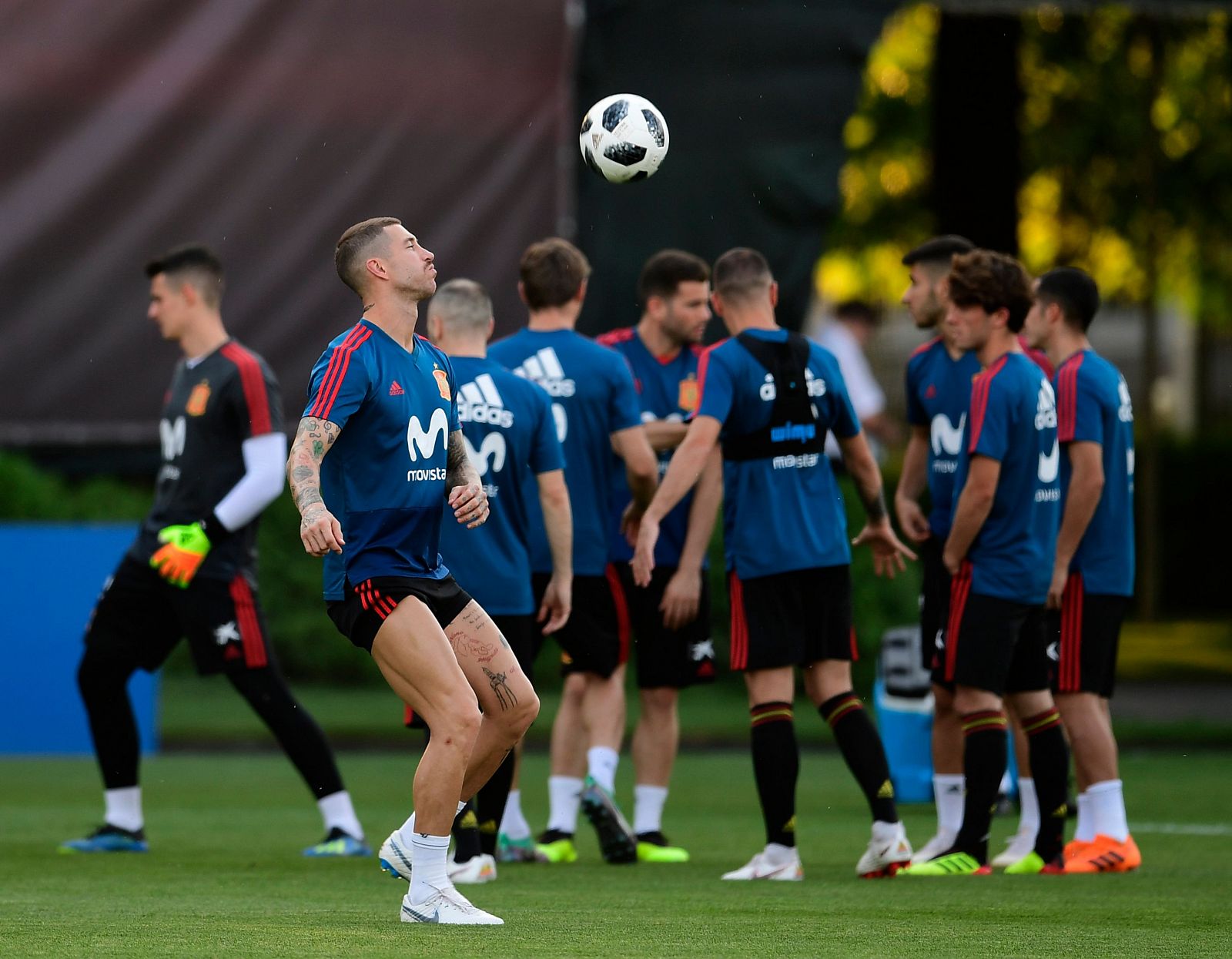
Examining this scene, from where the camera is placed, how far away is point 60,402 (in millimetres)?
15531

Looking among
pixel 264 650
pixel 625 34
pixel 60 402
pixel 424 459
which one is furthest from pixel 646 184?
pixel 424 459

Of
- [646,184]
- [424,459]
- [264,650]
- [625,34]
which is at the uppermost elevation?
[625,34]

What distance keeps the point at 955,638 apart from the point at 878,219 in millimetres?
17588

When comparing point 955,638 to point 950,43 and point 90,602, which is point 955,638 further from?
point 950,43

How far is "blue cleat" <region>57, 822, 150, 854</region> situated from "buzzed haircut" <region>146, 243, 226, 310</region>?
2316 mm

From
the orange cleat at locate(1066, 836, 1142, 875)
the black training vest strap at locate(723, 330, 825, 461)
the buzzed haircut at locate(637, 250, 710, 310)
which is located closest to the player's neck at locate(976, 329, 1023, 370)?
the black training vest strap at locate(723, 330, 825, 461)

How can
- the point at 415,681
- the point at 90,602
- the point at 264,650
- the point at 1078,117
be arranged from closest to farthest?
the point at 415,681
the point at 264,650
the point at 90,602
the point at 1078,117

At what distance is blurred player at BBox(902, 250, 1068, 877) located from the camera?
8062 millimetres

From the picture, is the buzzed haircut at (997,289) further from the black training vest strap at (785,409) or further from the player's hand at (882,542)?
the player's hand at (882,542)

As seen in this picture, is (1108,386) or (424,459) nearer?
(424,459)

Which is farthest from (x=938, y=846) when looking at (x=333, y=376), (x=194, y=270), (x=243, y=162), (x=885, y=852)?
(x=243, y=162)

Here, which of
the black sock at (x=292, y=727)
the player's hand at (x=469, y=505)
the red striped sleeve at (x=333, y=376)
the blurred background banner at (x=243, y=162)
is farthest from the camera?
Result: the blurred background banner at (x=243, y=162)

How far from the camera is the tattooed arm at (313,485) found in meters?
5.93

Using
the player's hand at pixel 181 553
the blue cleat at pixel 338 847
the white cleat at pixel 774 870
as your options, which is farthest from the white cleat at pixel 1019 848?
the player's hand at pixel 181 553
